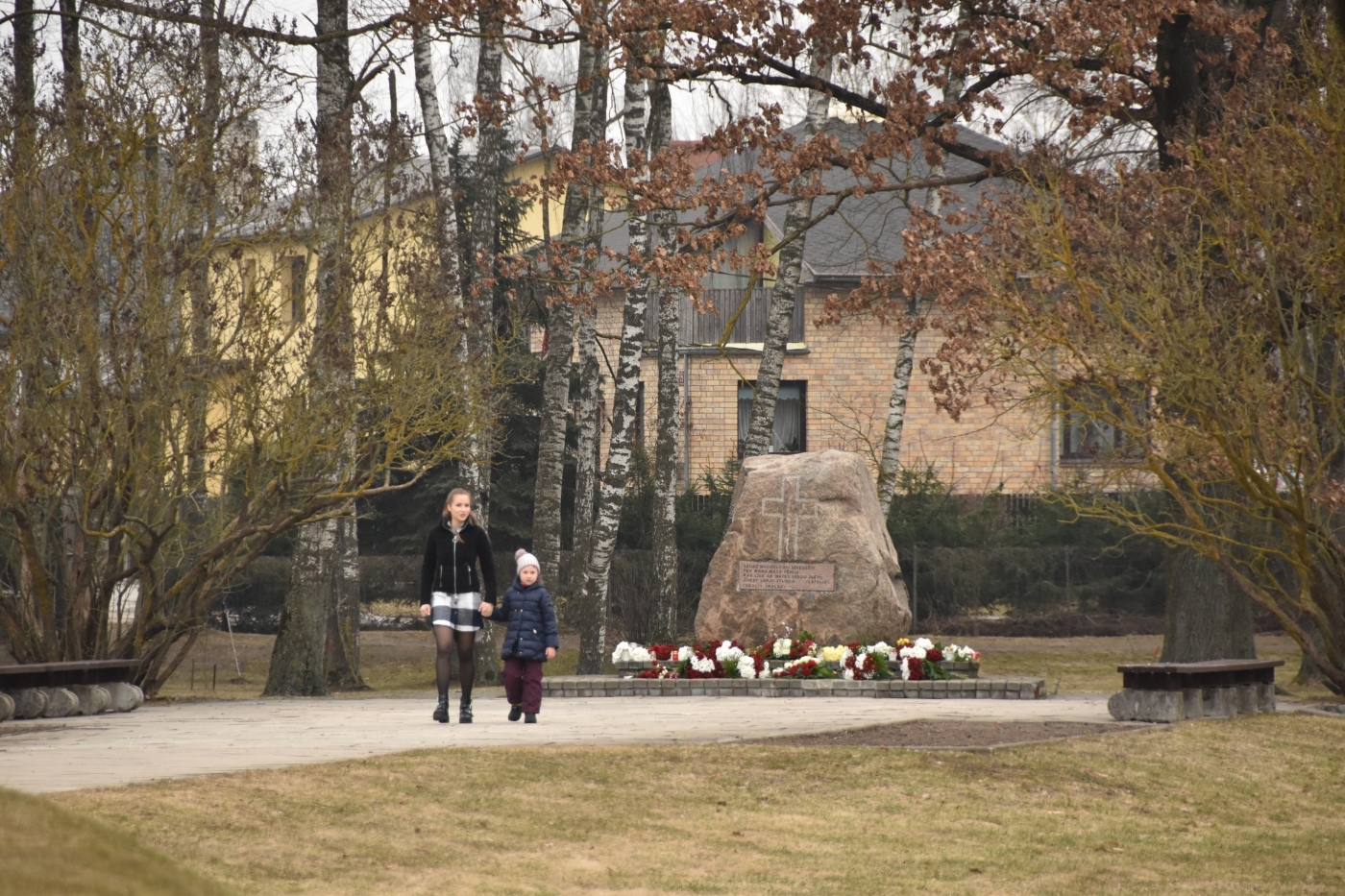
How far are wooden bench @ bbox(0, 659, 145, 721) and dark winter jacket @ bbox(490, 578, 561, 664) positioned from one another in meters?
3.72

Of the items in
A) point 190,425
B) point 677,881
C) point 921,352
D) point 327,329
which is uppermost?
point 921,352

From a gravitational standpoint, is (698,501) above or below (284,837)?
above

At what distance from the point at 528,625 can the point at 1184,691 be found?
16.4ft

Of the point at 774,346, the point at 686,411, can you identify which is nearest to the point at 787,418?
the point at 686,411

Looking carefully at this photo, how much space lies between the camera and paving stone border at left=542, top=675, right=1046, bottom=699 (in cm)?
1470

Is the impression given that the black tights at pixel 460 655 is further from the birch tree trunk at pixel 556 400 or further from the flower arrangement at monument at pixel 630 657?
the birch tree trunk at pixel 556 400

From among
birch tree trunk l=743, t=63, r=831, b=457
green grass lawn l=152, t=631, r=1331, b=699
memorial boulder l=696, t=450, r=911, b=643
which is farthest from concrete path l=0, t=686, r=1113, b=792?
birch tree trunk l=743, t=63, r=831, b=457

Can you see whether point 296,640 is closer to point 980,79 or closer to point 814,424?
point 980,79

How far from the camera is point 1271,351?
13820 mm

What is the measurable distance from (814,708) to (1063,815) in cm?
483

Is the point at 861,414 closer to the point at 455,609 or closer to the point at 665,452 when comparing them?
the point at 665,452

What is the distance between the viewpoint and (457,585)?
1088cm

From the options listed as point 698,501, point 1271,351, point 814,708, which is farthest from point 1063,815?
point 698,501

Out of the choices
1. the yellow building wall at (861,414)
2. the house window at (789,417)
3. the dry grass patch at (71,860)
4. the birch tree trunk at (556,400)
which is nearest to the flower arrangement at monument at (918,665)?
the birch tree trunk at (556,400)
